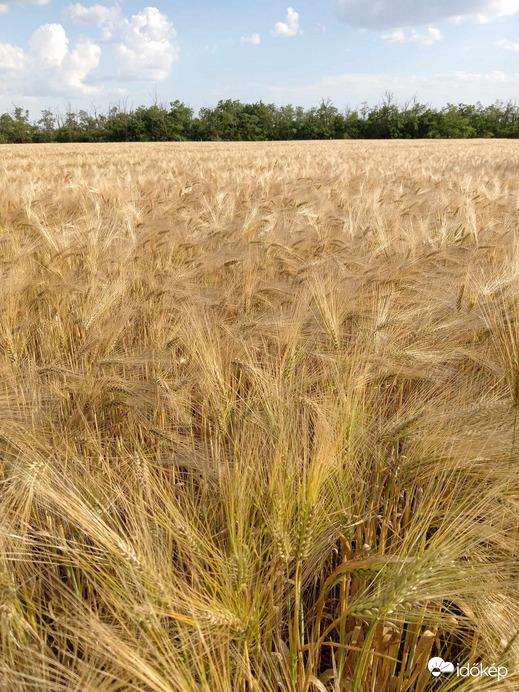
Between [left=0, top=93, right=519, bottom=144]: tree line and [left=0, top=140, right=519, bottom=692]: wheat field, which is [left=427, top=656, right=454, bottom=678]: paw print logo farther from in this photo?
[left=0, top=93, right=519, bottom=144]: tree line

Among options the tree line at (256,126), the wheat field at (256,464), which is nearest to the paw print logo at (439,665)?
the wheat field at (256,464)

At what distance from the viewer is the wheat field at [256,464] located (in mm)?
720

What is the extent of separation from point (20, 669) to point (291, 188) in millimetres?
4916

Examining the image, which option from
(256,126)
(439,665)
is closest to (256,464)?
(439,665)

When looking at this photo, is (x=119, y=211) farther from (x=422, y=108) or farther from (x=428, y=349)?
(x=422, y=108)

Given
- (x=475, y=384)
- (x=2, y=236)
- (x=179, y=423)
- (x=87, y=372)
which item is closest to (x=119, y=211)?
(x=2, y=236)

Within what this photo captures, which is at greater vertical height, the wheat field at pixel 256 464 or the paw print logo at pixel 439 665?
the wheat field at pixel 256 464

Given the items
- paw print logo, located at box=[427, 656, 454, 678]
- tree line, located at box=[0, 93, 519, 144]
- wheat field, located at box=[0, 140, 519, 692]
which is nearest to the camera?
wheat field, located at box=[0, 140, 519, 692]

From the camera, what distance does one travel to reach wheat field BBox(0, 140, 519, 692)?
720mm

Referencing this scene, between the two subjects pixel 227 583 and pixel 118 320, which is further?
pixel 118 320

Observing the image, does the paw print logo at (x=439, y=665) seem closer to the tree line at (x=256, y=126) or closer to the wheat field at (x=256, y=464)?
the wheat field at (x=256, y=464)

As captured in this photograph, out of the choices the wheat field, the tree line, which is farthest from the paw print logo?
the tree line

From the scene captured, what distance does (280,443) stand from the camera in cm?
84

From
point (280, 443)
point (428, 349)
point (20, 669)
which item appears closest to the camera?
point (20, 669)
